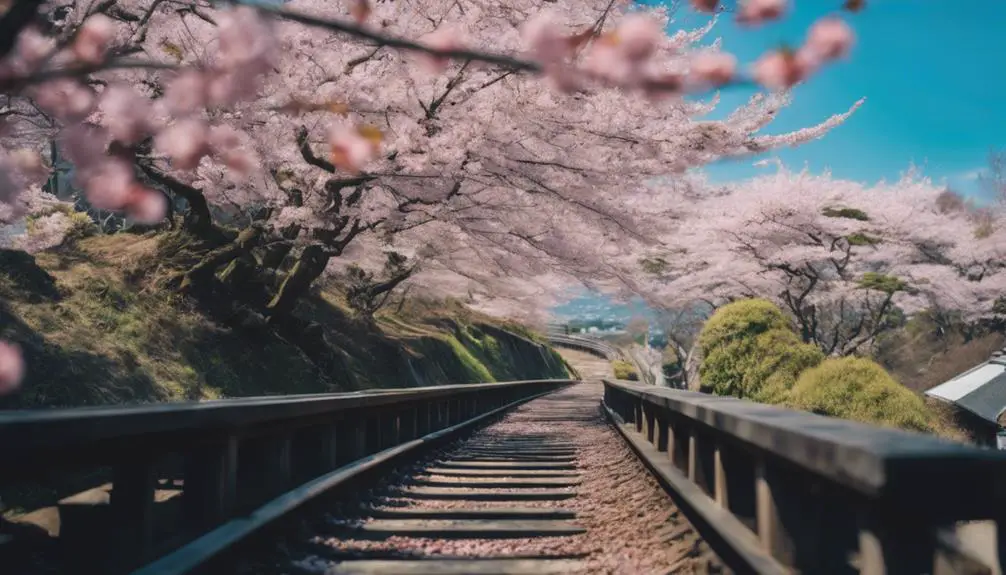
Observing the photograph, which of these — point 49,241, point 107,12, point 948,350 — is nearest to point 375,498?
point 107,12

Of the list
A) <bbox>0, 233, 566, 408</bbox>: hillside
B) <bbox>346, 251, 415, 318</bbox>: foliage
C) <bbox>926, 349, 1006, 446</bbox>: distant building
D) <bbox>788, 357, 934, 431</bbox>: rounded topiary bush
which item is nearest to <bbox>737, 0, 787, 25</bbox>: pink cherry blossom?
<bbox>0, 233, 566, 408</bbox>: hillside

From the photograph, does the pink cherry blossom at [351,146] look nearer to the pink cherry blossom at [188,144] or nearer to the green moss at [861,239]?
the pink cherry blossom at [188,144]

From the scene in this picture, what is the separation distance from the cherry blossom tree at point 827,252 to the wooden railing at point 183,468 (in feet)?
71.6

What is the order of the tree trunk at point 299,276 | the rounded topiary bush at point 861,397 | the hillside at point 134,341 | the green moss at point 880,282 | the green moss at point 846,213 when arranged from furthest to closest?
1. the green moss at point 846,213
2. the green moss at point 880,282
3. the tree trunk at point 299,276
4. the rounded topiary bush at point 861,397
5. the hillside at point 134,341

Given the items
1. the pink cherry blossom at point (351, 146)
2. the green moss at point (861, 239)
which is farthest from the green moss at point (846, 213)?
the pink cherry blossom at point (351, 146)

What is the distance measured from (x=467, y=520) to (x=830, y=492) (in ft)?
9.41

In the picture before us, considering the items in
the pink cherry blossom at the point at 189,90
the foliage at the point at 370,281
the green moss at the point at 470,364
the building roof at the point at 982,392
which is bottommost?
the building roof at the point at 982,392

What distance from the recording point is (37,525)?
339 cm

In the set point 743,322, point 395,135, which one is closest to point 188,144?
point 395,135

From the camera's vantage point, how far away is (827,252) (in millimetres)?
27641

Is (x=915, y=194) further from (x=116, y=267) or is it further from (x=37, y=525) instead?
(x=37, y=525)

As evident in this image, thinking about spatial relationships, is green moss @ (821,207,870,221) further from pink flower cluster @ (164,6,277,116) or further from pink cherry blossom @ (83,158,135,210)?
pink cherry blossom @ (83,158,135,210)

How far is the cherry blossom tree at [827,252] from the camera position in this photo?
29.1m

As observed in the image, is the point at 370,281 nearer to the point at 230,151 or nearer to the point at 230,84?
the point at 230,151
